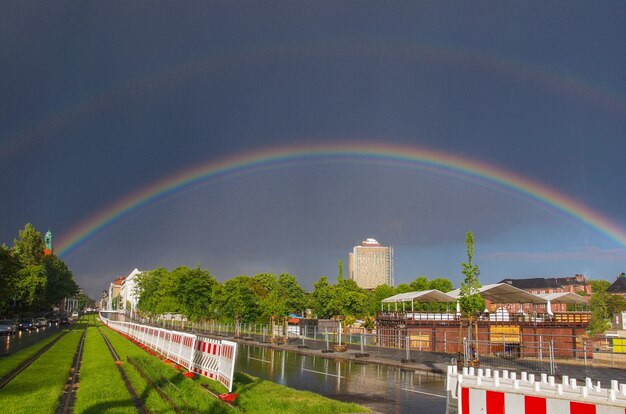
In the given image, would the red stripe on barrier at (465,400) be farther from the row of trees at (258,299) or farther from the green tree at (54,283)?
the green tree at (54,283)

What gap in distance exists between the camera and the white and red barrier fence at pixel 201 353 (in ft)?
48.4

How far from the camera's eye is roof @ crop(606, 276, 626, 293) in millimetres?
170375

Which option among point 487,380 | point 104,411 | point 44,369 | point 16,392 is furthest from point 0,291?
point 487,380

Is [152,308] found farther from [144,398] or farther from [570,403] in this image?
[570,403]

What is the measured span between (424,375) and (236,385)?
10276 millimetres

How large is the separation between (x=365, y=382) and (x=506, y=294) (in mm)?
29189

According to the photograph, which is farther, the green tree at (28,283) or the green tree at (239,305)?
the green tree at (28,283)

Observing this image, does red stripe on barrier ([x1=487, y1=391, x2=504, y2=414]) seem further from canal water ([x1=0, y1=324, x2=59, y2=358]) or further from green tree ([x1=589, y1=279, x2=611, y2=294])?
green tree ([x1=589, y1=279, x2=611, y2=294])

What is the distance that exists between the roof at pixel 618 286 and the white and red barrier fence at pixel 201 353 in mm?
176992

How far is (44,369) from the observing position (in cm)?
2056

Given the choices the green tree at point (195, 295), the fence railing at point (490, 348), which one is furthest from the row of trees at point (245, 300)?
the fence railing at point (490, 348)

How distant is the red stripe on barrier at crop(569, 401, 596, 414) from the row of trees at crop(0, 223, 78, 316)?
56.9 m

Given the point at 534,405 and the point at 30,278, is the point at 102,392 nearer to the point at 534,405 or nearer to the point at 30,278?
the point at 534,405

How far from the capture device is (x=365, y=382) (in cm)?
2036
